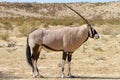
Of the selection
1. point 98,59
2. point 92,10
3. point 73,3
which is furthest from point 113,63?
point 73,3

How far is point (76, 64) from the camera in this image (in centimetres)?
1984

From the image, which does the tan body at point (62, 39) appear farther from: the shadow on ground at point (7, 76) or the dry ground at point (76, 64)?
the shadow on ground at point (7, 76)

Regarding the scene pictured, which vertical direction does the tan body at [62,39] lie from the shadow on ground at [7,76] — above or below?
above

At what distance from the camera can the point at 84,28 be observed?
53.0 ft

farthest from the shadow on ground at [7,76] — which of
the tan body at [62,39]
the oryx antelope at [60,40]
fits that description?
the tan body at [62,39]

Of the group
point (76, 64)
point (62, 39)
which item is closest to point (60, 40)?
point (62, 39)

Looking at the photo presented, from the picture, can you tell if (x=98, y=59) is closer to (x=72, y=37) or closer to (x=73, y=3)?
(x=72, y=37)

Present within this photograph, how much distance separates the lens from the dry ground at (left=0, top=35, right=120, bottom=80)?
54.6ft

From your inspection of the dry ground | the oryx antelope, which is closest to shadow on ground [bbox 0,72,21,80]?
the dry ground

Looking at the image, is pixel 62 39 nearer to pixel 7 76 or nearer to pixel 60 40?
pixel 60 40

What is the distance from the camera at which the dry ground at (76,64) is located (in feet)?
54.6

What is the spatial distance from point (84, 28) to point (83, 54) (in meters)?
7.94

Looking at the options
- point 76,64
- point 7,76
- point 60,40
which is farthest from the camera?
point 76,64

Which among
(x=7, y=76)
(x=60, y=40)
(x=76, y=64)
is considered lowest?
(x=76, y=64)
